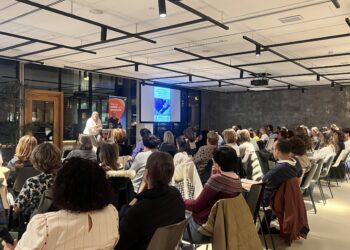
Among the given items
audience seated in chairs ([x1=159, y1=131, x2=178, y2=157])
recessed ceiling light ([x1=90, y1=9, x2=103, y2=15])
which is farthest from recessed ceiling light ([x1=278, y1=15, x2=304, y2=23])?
recessed ceiling light ([x1=90, y1=9, x2=103, y2=15])

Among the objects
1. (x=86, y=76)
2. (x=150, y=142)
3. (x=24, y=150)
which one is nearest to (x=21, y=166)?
(x=24, y=150)

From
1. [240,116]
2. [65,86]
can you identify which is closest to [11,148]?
[65,86]

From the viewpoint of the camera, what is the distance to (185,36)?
21.5 feet

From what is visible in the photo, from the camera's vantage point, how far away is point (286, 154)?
3881 millimetres

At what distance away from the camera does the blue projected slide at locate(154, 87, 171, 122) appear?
13457mm

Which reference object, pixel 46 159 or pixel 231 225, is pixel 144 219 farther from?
pixel 46 159

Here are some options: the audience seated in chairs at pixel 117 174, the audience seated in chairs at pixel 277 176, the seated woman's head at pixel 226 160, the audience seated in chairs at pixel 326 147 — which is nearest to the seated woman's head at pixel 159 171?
the seated woman's head at pixel 226 160

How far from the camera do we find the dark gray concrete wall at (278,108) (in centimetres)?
1462

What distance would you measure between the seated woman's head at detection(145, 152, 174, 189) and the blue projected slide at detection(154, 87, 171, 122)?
10969mm

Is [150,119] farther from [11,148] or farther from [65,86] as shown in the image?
[11,148]

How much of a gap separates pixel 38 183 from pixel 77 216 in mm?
1126

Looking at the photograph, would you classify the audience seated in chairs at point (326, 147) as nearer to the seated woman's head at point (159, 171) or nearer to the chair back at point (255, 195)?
the chair back at point (255, 195)

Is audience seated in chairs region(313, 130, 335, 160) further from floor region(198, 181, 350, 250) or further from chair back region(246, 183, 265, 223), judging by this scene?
chair back region(246, 183, 265, 223)

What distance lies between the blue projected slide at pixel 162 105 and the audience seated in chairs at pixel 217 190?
1051 cm
